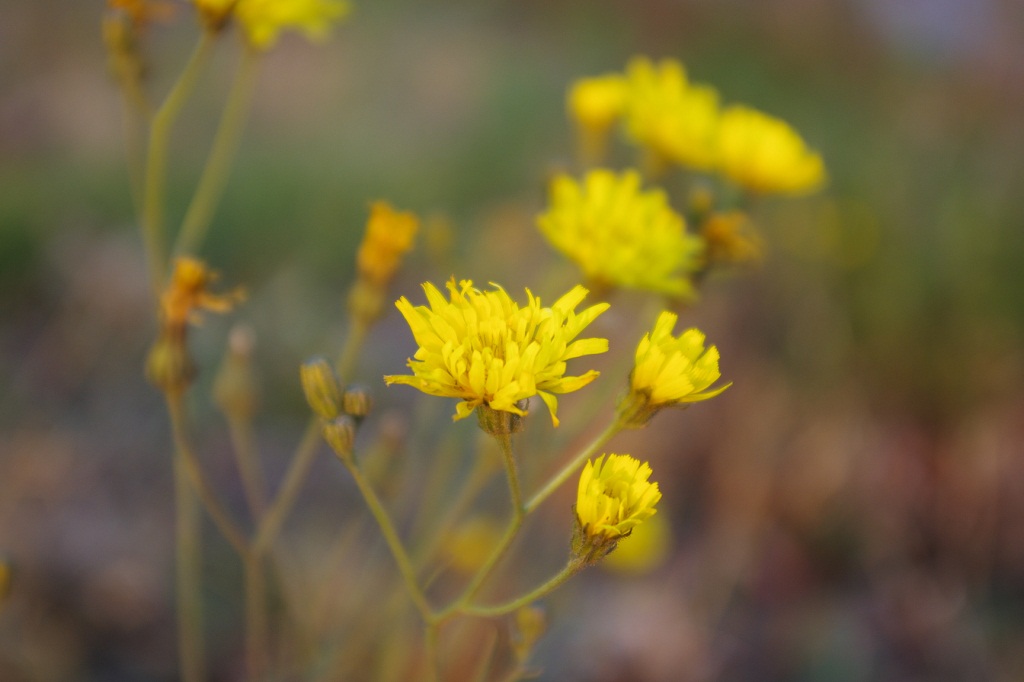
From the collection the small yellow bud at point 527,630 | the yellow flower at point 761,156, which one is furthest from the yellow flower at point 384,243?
the yellow flower at point 761,156

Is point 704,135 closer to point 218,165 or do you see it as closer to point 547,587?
point 547,587

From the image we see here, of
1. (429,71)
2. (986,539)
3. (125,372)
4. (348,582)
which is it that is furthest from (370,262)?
(429,71)

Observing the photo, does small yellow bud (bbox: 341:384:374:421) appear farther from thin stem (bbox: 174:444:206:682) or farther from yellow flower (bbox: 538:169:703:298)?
thin stem (bbox: 174:444:206:682)

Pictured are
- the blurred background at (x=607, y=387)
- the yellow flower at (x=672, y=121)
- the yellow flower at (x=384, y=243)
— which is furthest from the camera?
the blurred background at (x=607, y=387)

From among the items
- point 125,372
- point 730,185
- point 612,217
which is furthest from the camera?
point 125,372

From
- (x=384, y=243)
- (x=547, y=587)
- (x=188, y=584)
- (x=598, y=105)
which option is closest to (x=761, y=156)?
(x=598, y=105)

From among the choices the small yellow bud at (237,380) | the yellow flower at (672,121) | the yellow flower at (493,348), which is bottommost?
the small yellow bud at (237,380)

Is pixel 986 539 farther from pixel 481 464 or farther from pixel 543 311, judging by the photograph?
pixel 543 311

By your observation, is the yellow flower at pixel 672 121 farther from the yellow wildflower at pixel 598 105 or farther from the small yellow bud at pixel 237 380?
the small yellow bud at pixel 237 380
